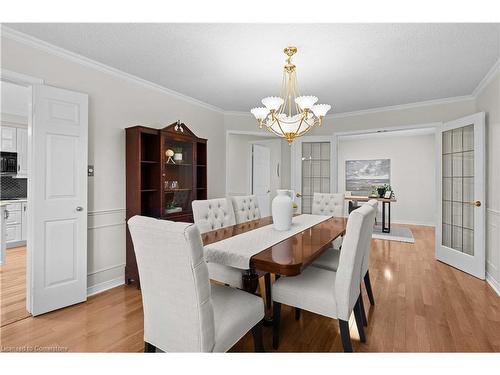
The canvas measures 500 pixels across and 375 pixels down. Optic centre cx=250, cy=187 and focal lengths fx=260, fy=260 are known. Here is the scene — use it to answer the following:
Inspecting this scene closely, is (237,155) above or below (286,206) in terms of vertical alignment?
above

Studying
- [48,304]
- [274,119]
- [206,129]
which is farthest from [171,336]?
[206,129]

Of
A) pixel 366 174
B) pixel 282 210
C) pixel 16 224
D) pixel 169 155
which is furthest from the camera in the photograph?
pixel 366 174

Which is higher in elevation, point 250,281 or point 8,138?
point 8,138

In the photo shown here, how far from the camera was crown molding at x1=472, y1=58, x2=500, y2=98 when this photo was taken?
106 inches

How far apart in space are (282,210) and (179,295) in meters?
1.22

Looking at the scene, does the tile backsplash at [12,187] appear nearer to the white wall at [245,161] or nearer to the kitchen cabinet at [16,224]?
the kitchen cabinet at [16,224]

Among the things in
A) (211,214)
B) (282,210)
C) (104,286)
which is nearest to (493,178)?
Result: (282,210)

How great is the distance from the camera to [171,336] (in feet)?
4.38

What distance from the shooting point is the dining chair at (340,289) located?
153 centimetres

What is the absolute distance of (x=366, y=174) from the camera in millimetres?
7117

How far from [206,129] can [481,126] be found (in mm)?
3658

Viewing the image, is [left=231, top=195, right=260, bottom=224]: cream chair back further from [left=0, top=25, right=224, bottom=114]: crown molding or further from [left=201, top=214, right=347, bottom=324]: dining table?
A: [left=0, top=25, right=224, bottom=114]: crown molding

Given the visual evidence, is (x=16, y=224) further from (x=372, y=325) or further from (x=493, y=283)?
(x=493, y=283)
